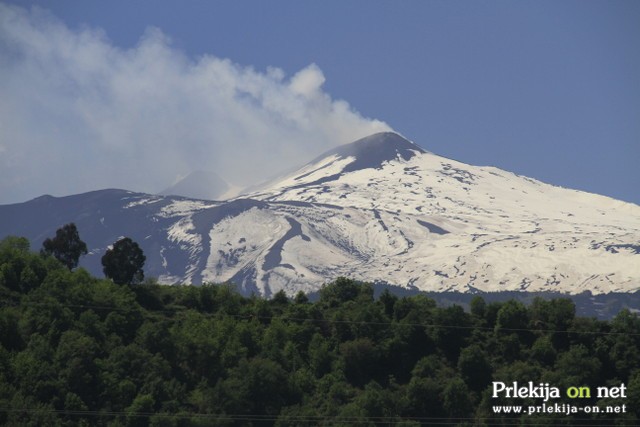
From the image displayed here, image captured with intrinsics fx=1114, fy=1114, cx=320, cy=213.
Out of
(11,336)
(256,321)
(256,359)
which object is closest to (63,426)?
(11,336)

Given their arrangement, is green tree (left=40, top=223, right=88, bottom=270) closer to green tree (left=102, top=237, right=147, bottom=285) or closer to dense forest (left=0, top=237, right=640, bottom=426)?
green tree (left=102, top=237, right=147, bottom=285)

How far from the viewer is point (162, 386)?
95.6 meters

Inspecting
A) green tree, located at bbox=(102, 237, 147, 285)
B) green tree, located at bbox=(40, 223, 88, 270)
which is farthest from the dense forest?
green tree, located at bbox=(40, 223, 88, 270)

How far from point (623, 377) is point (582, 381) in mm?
5235

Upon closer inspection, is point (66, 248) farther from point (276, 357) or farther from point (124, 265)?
point (276, 357)

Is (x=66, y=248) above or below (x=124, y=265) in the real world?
above

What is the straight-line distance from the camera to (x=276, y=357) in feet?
346

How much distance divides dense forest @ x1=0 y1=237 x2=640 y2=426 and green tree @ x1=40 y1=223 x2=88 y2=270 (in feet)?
64.4

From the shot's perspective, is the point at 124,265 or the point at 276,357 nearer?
the point at 276,357

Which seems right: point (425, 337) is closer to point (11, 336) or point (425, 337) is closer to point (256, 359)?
point (256, 359)

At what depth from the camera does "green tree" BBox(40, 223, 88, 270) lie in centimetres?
14262

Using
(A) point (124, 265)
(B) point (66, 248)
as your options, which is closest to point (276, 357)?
(A) point (124, 265)

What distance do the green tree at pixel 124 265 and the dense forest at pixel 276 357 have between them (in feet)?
19.2

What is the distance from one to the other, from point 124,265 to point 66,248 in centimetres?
1530
